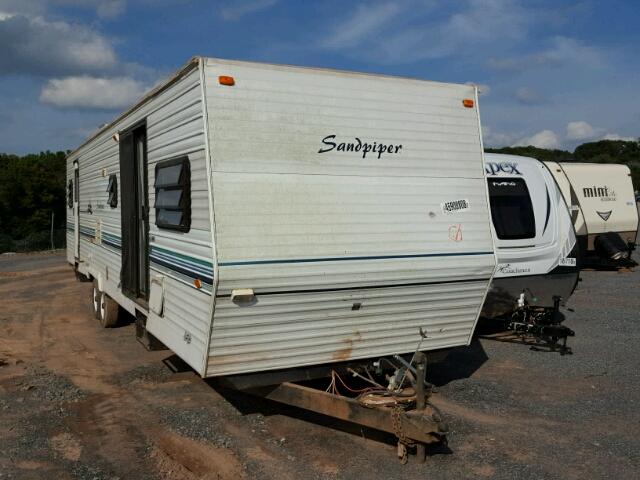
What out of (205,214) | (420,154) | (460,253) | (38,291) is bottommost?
(38,291)

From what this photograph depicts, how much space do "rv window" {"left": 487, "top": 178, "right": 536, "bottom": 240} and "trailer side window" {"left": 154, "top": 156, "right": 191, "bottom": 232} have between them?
14.3 feet

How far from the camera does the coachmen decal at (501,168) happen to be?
8.21 metres

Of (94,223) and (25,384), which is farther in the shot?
(94,223)

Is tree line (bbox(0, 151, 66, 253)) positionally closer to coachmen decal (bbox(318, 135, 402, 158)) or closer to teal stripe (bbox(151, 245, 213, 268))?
teal stripe (bbox(151, 245, 213, 268))

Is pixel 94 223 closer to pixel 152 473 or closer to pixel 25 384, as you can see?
pixel 25 384

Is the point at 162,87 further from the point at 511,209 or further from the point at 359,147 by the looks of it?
the point at 511,209

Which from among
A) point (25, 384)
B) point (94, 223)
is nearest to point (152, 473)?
point (25, 384)

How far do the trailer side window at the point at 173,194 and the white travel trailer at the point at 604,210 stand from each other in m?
11.9

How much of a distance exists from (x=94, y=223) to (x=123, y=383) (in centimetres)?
326

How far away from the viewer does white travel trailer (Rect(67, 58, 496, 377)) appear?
448 cm

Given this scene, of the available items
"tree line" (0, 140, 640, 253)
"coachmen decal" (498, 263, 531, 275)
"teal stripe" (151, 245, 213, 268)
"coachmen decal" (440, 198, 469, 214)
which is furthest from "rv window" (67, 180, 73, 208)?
"tree line" (0, 140, 640, 253)

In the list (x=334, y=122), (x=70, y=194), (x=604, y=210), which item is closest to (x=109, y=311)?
(x=70, y=194)

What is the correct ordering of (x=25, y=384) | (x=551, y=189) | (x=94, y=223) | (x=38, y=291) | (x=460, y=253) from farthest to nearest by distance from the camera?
(x=38, y=291), (x=94, y=223), (x=551, y=189), (x=25, y=384), (x=460, y=253)

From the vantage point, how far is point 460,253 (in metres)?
5.28
